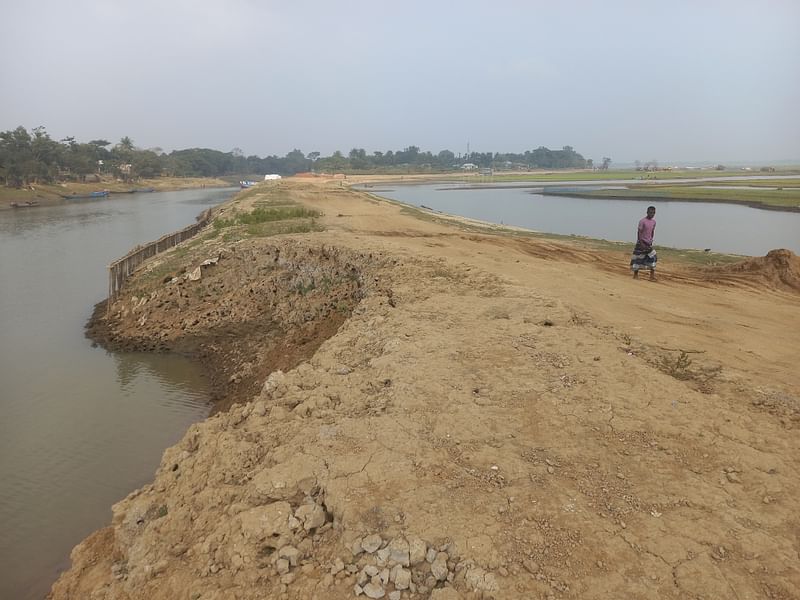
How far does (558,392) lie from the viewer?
6.05 meters

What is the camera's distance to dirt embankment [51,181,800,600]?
149 inches

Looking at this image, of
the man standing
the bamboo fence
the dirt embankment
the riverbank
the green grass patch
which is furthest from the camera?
the riverbank

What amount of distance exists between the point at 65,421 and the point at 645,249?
13.9 m

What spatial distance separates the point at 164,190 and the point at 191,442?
11097 cm

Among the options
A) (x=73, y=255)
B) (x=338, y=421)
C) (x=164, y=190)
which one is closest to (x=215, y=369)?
(x=338, y=421)

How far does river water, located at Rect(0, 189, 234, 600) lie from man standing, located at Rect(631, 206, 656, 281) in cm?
1117

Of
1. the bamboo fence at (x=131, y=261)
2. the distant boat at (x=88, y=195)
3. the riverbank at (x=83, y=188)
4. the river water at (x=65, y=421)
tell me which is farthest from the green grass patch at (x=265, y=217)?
the distant boat at (x=88, y=195)

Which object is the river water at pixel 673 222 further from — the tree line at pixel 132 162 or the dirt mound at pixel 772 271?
the tree line at pixel 132 162

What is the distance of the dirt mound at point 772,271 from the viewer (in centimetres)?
1290

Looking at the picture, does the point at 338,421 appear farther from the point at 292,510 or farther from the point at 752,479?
the point at 752,479

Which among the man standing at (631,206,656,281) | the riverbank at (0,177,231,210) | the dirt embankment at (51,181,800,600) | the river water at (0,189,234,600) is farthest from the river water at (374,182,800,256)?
the riverbank at (0,177,231,210)

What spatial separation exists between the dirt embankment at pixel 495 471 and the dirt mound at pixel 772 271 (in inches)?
162

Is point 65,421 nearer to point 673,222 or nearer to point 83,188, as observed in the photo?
point 673,222

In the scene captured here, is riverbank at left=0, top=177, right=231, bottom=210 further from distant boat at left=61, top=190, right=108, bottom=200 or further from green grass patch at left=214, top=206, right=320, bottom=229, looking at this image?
green grass patch at left=214, top=206, right=320, bottom=229
